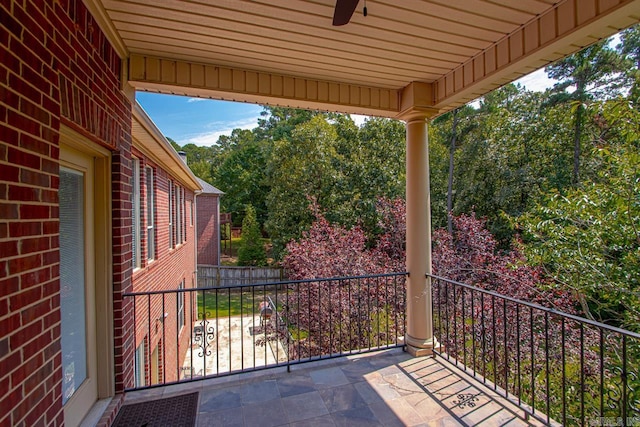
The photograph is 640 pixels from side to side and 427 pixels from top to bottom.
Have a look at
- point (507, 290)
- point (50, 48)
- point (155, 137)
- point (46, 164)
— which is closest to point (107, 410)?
point (46, 164)

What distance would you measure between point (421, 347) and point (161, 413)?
2.54 m

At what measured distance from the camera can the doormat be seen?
241 cm

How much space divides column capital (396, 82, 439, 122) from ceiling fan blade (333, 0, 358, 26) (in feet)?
5.81

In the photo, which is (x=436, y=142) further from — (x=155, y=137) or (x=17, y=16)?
(x=17, y=16)

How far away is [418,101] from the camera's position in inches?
136

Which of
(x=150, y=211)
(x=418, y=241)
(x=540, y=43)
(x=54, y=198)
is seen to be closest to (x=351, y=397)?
(x=418, y=241)

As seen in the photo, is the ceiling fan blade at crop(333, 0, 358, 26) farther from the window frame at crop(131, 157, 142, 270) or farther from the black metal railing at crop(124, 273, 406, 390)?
the window frame at crop(131, 157, 142, 270)

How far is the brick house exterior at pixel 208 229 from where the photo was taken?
57.9 ft

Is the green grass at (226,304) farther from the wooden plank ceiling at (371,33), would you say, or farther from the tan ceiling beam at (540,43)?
the tan ceiling beam at (540,43)

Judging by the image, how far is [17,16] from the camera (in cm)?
127

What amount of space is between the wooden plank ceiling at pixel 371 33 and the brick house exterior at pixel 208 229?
51.1 feet

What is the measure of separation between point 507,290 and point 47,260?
22.4 ft

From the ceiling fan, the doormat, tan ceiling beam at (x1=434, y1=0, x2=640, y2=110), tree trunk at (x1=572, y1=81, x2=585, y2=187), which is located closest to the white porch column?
tan ceiling beam at (x1=434, y1=0, x2=640, y2=110)

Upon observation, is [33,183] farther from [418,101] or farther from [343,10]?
[418,101]
